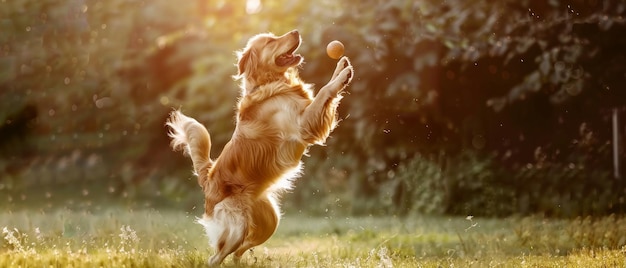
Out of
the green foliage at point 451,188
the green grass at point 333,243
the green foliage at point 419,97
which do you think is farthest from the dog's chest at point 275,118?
the green foliage at point 451,188

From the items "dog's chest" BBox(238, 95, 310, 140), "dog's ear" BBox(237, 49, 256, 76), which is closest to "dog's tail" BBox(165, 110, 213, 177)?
"dog's chest" BBox(238, 95, 310, 140)

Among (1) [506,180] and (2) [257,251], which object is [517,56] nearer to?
(1) [506,180]

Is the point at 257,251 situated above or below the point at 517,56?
below

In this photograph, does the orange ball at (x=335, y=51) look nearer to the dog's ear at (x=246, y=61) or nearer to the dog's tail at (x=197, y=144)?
the dog's ear at (x=246, y=61)

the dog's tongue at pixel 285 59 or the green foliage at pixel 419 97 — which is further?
the green foliage at pixel 419 97

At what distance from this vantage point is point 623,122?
9703 millimetres

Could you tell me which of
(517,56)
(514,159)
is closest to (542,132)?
(514,159)

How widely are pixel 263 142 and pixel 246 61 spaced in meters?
0.56

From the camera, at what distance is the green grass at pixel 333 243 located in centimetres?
523

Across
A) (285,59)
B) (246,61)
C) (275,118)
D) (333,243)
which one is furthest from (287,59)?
(333,243)

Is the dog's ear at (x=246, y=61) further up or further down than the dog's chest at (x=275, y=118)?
further up

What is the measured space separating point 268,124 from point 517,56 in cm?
498

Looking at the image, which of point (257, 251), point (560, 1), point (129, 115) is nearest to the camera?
point (257, 251)

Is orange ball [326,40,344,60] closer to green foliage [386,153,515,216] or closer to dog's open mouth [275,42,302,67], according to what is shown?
dog's open mouth [275,42,302,67]
